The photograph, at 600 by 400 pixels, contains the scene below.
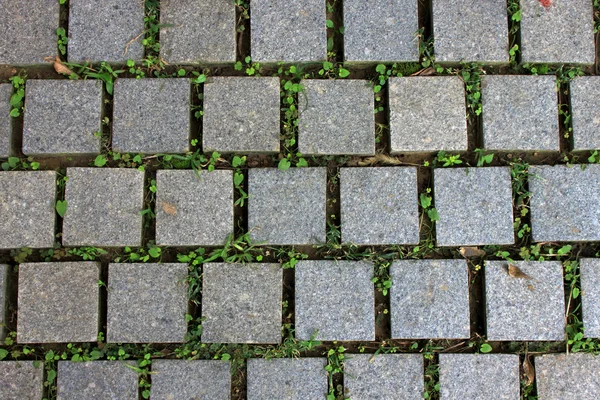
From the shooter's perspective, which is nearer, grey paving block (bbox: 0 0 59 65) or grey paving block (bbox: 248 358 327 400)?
grey paving block (bbox: 248 358 327 400)

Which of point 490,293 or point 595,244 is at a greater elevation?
point 595,244

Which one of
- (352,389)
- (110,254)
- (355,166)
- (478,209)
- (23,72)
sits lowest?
(352,389)

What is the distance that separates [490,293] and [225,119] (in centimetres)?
173

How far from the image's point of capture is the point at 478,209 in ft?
A: 8.55

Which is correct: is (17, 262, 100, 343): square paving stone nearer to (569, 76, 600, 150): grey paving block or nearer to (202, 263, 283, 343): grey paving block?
(202, 263, 283, 343): grey paving block

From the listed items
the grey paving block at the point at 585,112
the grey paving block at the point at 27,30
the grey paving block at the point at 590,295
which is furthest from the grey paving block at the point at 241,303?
the grey paving block at the point at 585,112

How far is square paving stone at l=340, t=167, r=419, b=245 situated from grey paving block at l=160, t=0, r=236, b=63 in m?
A: 1.04

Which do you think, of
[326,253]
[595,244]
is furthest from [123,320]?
[595,244]

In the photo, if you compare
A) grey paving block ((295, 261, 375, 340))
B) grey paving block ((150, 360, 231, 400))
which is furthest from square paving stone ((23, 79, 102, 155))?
grey paving block ((295, 261, 375, 340))

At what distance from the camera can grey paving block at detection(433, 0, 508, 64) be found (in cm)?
266

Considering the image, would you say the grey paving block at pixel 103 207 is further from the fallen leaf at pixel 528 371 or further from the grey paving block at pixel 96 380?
the fallen leaf at pixel 528 371

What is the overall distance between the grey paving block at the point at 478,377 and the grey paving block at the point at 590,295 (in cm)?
44

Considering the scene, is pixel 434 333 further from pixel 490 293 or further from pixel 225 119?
pixel 225 119


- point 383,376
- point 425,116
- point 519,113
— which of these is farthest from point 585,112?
point 383,376
